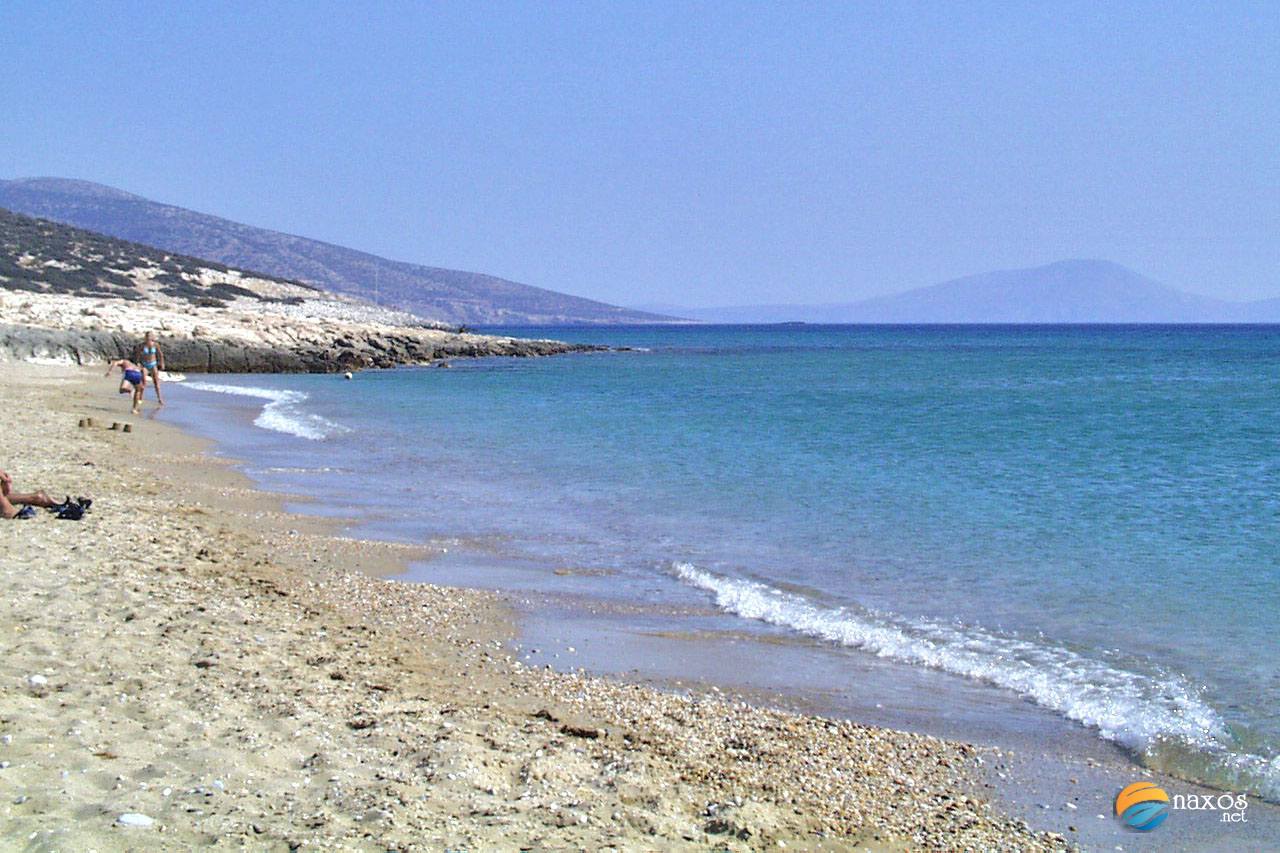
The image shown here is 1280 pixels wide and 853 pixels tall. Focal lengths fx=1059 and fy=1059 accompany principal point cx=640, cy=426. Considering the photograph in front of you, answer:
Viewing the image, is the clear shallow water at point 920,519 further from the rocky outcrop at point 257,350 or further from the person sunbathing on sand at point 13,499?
the rocky outcrop at point 257,350

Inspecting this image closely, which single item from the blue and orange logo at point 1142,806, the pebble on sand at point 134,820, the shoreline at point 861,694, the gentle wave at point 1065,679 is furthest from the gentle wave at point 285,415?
the blue and orange logo at point 1142,806

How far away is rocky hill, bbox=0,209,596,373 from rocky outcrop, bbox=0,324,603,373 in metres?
0.05

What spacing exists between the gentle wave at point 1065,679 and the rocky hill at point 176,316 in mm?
35612

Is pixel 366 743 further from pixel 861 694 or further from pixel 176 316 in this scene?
pixel 176 316

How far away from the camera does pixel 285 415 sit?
28188mm

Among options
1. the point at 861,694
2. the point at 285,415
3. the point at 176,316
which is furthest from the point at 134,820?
the point at 176,316

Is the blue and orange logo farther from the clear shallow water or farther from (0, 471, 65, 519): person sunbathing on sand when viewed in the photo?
(0, 471, 65, 519): person sunbathing on sand

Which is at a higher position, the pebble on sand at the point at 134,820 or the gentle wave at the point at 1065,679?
the pebble on sand at the point at 134,820

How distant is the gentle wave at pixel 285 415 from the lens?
24547 mm

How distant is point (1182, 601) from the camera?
10.5 metres

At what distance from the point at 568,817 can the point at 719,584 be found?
6.01m

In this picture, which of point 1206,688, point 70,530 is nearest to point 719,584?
point 1206,688

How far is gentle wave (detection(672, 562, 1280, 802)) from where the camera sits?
6.72 meters

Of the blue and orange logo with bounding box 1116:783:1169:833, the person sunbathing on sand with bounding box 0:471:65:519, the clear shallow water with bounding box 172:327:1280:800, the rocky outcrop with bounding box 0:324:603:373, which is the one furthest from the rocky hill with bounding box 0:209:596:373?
the blue and orange logo with bounding box 1116:783:1169:833
